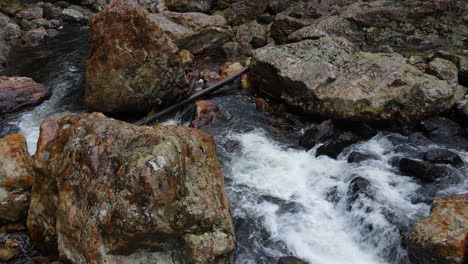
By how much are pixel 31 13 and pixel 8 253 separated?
72.6ft

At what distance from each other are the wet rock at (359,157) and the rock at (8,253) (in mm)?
6409

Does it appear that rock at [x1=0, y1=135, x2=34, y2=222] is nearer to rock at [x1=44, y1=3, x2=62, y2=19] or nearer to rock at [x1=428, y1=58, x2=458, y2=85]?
rock at [x1=428, y1=58, x2=458, y2=85]

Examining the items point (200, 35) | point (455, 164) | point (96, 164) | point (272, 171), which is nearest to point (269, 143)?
point (272, 171)

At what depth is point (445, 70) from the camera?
9.45 m

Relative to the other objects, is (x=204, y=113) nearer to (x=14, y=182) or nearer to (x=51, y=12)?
(x=14, y=182)

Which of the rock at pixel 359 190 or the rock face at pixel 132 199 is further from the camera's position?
the rock at pixel 359 190

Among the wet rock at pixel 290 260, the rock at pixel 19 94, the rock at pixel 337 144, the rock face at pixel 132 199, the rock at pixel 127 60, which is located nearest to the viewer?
the rock face at pixel 132 199

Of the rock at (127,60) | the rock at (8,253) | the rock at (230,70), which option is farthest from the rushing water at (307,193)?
the rock at (8,253)

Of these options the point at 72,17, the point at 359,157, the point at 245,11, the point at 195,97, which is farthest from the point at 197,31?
the point at 72,17

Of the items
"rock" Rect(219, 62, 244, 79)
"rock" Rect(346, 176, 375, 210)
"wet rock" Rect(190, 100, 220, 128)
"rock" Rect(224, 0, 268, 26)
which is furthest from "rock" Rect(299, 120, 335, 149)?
"rock" Rect(224, 0, 268, 26)

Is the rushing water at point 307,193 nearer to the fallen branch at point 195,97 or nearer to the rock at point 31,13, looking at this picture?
the fallen branch at point 195,97

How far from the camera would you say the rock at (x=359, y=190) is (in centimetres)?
644

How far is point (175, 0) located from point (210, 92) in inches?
443

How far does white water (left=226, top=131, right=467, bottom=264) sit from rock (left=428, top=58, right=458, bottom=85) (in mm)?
2681
